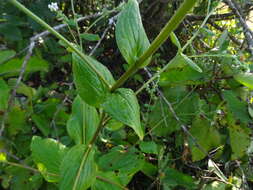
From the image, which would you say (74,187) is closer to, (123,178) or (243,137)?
(123,178)

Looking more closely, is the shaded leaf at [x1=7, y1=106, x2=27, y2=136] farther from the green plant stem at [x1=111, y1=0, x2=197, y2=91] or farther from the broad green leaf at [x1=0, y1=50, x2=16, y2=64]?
the green plant stem at [x1=111, y1=0, x2=197, y2=91]

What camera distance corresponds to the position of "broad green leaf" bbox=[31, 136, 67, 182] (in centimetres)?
107

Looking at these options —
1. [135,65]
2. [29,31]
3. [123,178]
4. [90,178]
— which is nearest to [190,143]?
[123,178]

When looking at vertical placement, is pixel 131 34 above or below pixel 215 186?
above

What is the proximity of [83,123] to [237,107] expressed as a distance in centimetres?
60

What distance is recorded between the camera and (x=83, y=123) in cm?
106

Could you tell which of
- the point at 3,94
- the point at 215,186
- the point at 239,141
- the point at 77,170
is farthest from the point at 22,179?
the point at 239,141

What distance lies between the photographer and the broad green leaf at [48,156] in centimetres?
107

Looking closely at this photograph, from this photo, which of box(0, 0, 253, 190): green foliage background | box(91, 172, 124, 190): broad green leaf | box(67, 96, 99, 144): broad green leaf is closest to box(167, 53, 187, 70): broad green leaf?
box(0, 0, 253, 190): green foliage background

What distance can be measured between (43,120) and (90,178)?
17.8 inches

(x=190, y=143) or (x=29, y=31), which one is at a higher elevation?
(x=29, y=31)

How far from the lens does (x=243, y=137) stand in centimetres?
127

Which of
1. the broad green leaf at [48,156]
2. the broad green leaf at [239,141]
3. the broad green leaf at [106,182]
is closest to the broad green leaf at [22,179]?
the broad green leaf at [48,156]

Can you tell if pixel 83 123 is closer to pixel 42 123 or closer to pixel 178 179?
pixel 42 123
